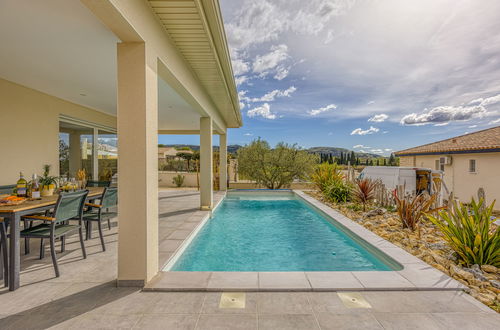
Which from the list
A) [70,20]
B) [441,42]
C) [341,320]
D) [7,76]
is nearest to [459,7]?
[441,42]

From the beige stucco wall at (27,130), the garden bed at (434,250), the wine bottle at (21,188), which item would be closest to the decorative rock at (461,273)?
the garden bed at (434,250)

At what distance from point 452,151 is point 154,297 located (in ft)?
52.0

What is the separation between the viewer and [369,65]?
10.6m

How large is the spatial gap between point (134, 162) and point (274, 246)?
3.35 m

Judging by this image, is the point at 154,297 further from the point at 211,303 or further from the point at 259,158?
the point at 259,158

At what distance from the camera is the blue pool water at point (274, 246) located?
149 inches

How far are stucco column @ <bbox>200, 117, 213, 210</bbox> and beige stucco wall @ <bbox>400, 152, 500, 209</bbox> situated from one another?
12.6m

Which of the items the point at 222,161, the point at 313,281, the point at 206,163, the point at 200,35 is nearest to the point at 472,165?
the point at 222,161

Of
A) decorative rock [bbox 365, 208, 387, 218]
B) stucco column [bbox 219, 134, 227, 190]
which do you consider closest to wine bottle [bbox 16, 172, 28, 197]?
decorative rock [bbox 365, 208, 387, 218]

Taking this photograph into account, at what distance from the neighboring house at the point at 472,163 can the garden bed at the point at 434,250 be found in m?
8.51

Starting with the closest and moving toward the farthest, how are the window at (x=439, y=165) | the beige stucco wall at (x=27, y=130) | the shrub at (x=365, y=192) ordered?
1. the beige stucco wall at (x=27, y=130)
2. the shrub at (x=365, y=192)
3. the window at (x=439, y=165)

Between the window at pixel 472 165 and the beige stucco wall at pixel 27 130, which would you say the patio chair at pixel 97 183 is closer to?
the beige stucco wall at pixel 27 130

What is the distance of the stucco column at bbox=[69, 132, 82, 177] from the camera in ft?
25.0

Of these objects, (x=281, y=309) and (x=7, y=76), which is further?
(x=7, y=76)
